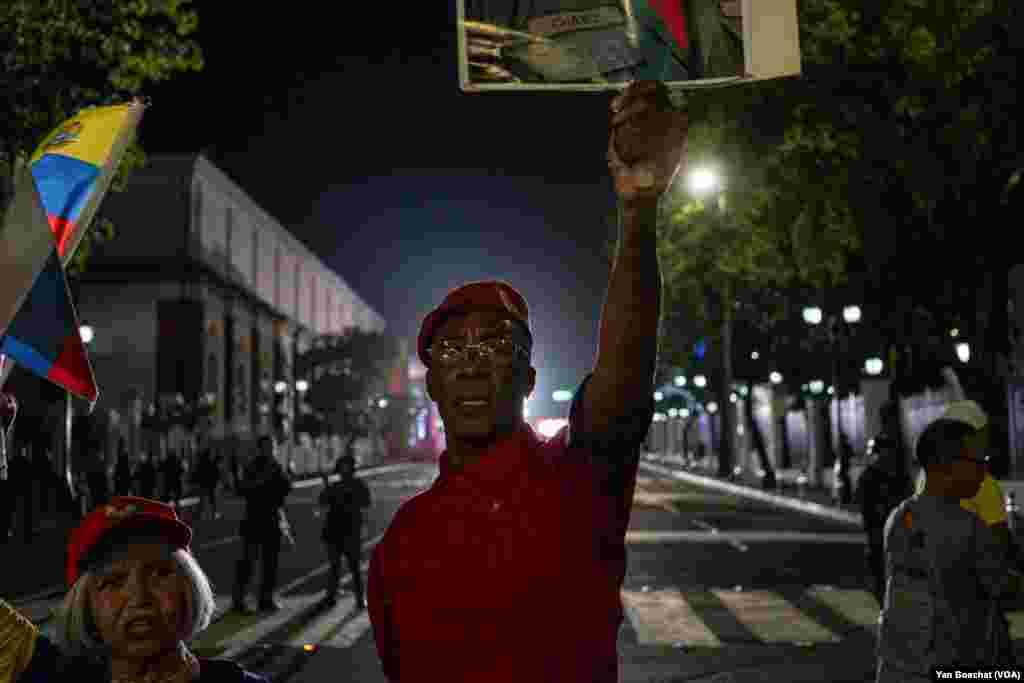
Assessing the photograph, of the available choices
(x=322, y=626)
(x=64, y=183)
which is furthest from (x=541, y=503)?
(x=322, y=626)

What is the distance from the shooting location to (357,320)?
425 feet

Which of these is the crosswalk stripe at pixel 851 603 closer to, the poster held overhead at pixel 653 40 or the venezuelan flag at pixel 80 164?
the venezuelan flag at pixel 80 164

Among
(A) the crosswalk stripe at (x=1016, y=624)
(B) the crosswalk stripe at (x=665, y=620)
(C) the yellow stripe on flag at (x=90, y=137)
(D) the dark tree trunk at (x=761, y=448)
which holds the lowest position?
(A) the crosswalk stripe at (x=1016, y=624)

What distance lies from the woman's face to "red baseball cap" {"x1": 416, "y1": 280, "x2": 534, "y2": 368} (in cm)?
74

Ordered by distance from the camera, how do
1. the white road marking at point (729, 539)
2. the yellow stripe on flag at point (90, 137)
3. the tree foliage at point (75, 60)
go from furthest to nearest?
the white road marking at point (729, 539)
the tree foliage at point (75, 60)
the yellow stripe on flag at point (90, 137)

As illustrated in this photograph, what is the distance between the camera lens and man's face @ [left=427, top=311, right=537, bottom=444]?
2607 millimetres

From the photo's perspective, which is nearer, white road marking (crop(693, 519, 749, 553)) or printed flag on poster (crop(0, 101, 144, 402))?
printed flag on poster (crop(0, 101, 144, 402))

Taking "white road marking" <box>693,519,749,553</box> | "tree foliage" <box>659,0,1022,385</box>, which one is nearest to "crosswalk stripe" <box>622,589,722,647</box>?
"white road marking" <box>693,519,749,553</box>

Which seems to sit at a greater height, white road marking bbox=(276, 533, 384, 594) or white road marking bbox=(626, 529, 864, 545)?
white road marking bbox=(276, 533, 384, 594)

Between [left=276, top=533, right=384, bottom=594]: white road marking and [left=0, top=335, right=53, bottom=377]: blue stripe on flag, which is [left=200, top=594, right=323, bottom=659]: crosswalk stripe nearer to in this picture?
[left=276, top=533, right=384, bottom=594]: white road marking

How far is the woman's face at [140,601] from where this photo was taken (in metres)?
2.84

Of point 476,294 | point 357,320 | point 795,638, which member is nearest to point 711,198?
point 795,638

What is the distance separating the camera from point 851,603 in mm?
15148

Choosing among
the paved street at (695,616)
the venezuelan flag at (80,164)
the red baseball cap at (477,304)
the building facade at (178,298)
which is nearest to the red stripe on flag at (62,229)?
the venezuelan flag at (80,164)
